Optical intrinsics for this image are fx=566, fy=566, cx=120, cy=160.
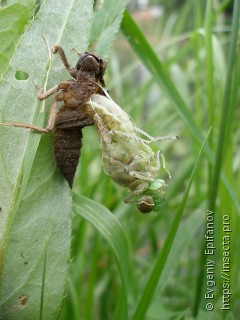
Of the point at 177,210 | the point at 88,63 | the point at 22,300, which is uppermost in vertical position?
the point at 88,63

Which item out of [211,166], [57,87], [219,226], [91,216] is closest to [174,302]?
[219,226]

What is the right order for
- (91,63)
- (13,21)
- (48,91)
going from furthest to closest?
1. (91,63)
2. (48,91)
3. (13,21)

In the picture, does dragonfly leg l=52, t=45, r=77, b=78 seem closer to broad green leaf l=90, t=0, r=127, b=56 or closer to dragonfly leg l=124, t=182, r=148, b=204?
broad green leaf l=90, t=0, r=127, b=56

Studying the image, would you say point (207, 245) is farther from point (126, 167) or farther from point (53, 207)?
point (53, 207)

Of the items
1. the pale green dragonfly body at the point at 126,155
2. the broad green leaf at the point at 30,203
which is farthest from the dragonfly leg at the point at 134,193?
the broad green leaf at the point at 30,203

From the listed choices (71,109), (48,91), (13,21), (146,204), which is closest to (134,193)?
(146,204)

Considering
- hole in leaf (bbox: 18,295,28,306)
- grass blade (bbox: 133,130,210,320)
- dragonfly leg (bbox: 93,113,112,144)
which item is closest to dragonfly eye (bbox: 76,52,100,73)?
dragonfly leg (bbox: 93,113,112,144)

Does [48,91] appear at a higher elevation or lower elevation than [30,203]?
higher

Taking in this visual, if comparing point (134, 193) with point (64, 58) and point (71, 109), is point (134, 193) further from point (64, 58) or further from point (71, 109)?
point (64, 58)
